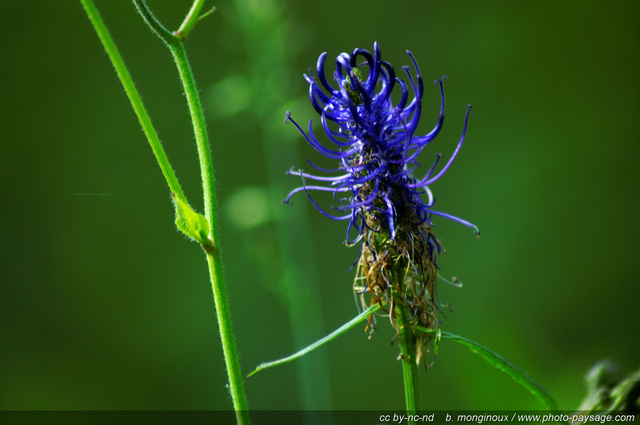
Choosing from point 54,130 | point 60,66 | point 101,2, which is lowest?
point 54,130

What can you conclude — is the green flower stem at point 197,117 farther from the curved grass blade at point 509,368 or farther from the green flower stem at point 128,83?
the curved grass blade at point 509,368

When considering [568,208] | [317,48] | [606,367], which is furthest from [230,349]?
[568,208]

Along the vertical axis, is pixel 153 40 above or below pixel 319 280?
above

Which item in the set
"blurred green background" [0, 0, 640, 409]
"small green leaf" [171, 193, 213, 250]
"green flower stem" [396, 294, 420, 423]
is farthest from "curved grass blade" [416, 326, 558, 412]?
"blurred green background" [0, 0, 640, 409]

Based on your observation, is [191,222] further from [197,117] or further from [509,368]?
[509,368]

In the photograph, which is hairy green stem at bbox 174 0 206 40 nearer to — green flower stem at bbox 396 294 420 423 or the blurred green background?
green flower stem at bbox 396 294 420 423

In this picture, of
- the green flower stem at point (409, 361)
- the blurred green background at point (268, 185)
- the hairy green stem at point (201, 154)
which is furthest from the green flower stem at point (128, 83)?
the blurred green background at point (268, 185)

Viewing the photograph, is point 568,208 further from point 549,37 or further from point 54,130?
point 54,130

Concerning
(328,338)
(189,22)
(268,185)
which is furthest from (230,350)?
(268,185)
